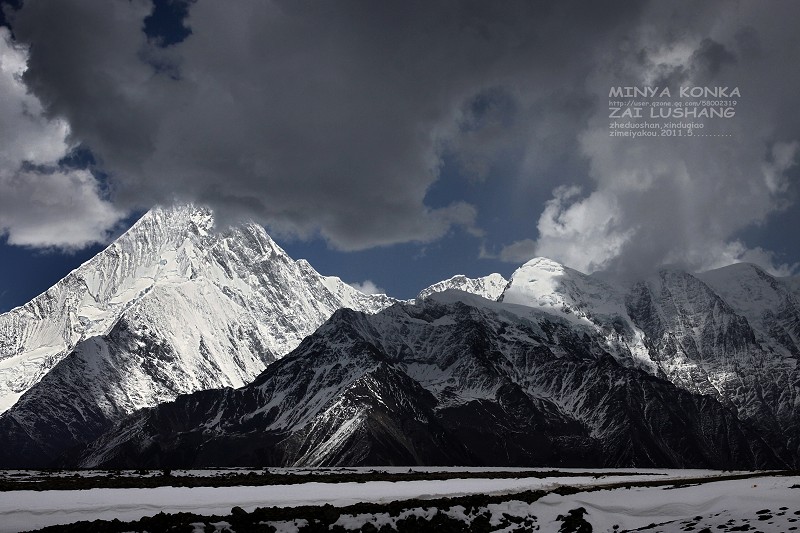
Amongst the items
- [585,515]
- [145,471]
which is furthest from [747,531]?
[145,471]

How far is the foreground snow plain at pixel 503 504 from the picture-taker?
7094cm

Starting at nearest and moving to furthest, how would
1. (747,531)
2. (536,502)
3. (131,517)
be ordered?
1. (747,531)
2. (131,517)
3. (536,502)

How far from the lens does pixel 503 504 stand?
8200 centimetres

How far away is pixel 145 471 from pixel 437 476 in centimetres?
4669

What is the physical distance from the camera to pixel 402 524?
74375 mm

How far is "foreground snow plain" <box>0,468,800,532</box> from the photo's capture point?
7094 centimetres

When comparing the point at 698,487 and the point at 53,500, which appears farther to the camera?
the point at 698,487

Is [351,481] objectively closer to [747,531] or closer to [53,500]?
[53,500]

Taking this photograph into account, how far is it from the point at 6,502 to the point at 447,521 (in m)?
41.1

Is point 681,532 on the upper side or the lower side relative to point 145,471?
lower

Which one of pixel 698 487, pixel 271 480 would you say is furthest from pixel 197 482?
pixel 698 487

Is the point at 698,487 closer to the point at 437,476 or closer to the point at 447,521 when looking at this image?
the point at 447,521

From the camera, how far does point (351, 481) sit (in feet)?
380

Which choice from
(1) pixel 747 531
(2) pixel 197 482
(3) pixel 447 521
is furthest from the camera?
(2) pixel 197 482
